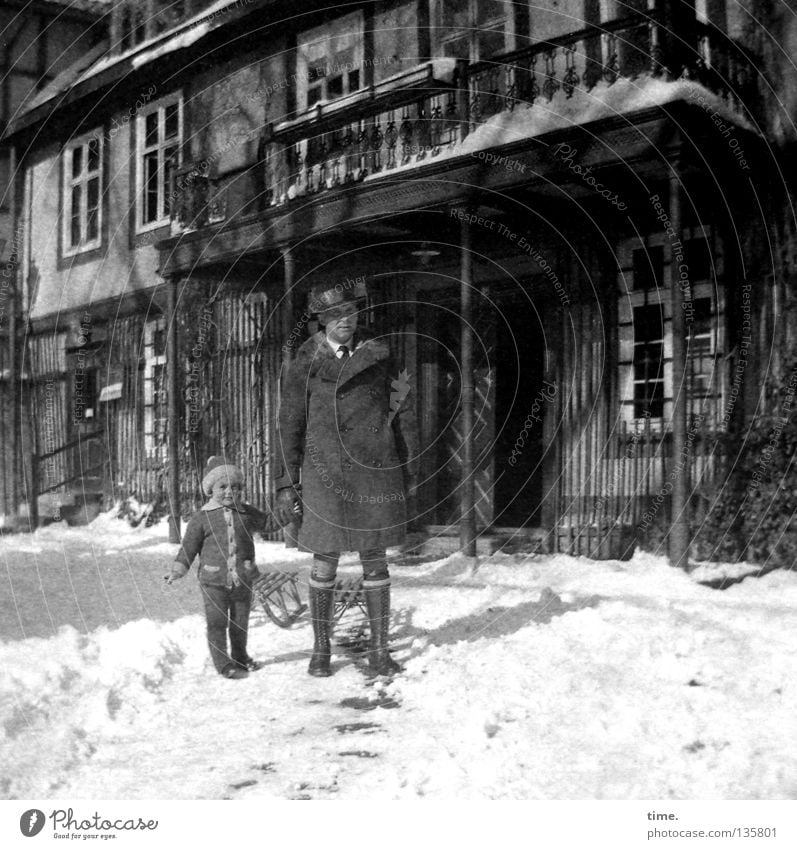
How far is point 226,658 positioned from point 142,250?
186cm

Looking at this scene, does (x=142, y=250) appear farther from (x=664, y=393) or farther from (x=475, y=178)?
(x=664, y=393)

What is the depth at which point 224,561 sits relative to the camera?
3518 mm

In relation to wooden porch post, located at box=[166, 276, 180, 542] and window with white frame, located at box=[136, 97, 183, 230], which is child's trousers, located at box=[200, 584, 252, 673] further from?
window with white frame, located at box=[136, 97, 183, 230]

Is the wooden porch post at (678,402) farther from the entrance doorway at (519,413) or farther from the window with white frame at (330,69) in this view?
the window with white frame at (330,69)

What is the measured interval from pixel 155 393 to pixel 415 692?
167cm

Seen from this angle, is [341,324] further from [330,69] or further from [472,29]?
[472,29]

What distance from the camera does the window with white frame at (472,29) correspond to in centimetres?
417

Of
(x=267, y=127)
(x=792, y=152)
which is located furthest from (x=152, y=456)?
(x=792, y=152)

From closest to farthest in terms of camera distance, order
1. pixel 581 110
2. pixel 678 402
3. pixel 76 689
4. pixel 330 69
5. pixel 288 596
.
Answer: pixel 76 689
pixel 288 596
pixel 330 69
pixel 678 402
pixel 581 110

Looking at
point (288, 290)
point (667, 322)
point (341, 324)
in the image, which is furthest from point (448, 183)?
point (667, 322)

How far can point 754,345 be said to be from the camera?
4.32 m

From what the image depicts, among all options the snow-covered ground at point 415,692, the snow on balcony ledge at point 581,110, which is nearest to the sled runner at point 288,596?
the snow-covered ground at point 415,692

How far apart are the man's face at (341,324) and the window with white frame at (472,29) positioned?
1.40 metres

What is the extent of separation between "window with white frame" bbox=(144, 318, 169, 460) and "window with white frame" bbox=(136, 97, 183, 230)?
1.61 ft
